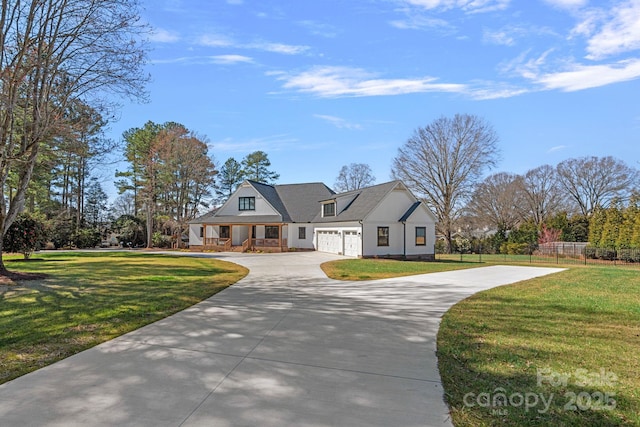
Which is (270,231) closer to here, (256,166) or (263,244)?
(263,244)

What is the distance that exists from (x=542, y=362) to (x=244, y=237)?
102 ft

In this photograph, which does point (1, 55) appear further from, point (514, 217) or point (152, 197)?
point (514, 217)

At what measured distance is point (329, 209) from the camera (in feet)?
96.0

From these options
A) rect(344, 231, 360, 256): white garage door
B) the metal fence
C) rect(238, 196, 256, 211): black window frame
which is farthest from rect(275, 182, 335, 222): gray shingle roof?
the metal fence

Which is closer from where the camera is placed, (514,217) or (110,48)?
(110,48)

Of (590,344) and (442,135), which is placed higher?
(442,135)

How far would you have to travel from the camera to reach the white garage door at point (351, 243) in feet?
78.9

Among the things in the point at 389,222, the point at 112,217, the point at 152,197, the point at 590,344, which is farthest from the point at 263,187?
the point at 590,344

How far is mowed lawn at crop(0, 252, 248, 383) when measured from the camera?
4.63m

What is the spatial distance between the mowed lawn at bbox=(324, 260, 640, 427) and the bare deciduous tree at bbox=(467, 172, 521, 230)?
39.1 meters

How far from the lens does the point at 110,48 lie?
1140cm

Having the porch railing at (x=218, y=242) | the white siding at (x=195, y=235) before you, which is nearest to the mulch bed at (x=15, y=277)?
the porch railing at (x=218, y=242)

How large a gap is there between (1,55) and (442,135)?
34820 millimetres

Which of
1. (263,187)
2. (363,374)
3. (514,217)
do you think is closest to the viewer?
(363,374)
